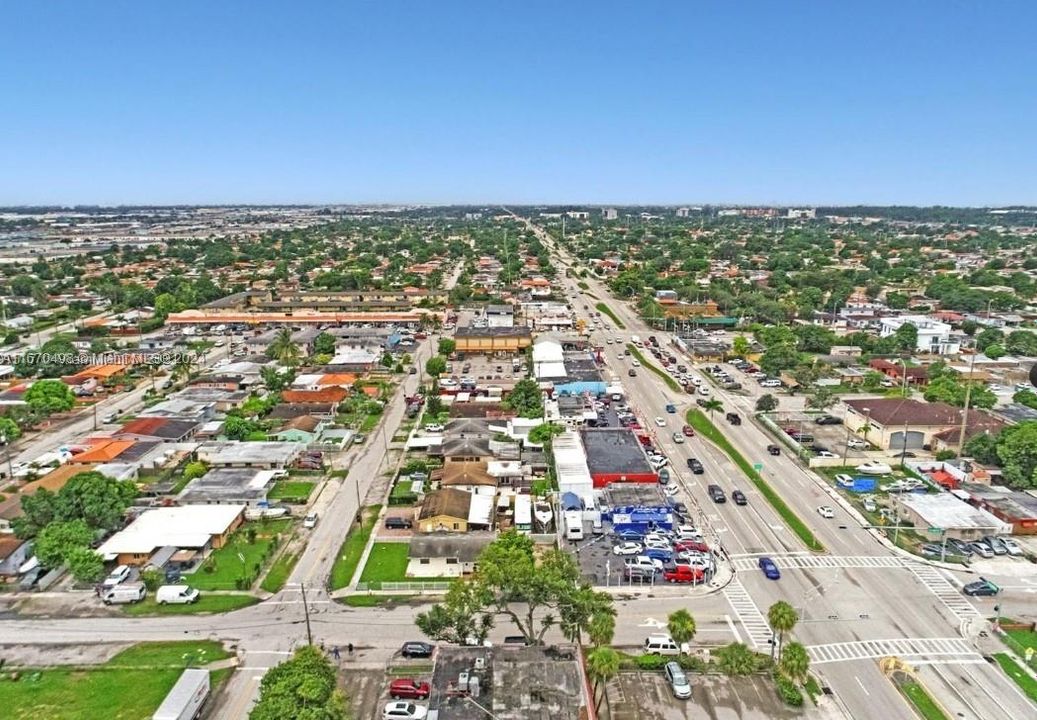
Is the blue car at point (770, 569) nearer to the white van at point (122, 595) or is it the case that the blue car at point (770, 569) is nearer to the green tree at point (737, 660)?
the green tree at point (737, 660)

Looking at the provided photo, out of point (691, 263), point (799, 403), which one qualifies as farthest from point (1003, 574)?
point (691, 263)

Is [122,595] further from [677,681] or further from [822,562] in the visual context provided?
[822,562]

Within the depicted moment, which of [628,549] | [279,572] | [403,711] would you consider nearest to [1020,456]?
[628,549]

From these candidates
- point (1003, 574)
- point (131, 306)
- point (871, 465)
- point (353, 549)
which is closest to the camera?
point (1003, 574)

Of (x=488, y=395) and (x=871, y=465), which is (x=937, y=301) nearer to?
(x=871, y=465)

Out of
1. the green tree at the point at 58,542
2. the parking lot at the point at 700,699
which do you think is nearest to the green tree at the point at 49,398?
the green tree at the point at 58,542
